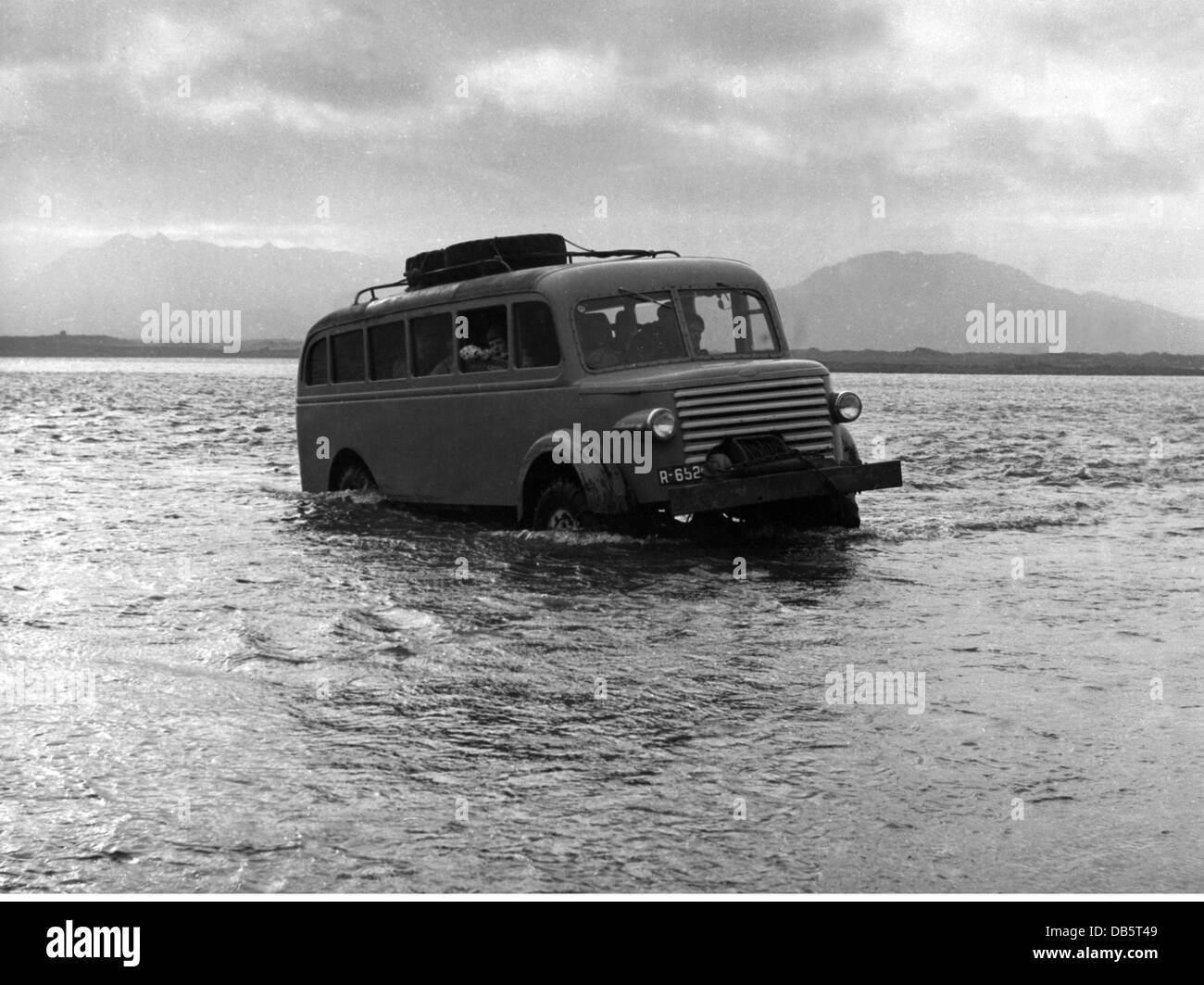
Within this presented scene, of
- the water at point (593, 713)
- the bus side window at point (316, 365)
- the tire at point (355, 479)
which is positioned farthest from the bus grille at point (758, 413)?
the bus side window at point (316, 365)

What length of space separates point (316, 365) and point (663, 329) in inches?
233

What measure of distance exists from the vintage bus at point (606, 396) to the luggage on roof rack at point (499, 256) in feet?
0.06

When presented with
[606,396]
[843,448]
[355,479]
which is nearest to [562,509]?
[606,396]

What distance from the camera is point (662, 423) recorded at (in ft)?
36.6

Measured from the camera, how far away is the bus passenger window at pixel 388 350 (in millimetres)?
14648

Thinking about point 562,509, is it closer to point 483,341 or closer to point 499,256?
point 483,341

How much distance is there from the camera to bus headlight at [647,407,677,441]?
11.1 metres

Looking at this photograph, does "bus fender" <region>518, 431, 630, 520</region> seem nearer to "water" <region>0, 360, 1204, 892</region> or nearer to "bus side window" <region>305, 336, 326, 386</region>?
"water" <region>0, 360, 1204, 892</region>

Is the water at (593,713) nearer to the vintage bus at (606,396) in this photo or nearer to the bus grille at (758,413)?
the vintage bus at (606,396)

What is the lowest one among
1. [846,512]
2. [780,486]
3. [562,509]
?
[846,512]

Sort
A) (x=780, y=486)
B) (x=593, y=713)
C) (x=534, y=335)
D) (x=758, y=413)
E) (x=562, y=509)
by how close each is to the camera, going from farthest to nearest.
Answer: (x=534, y=335), (x=562, y=509), (x=758, y=413), (x=780, y=486), (x=593, y=713)

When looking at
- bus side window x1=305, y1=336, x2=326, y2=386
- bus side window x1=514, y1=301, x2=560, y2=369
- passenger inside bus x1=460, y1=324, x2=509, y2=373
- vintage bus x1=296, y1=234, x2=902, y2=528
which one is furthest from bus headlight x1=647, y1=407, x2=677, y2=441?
bus side window x1=305, y1=336, x2=326, y2=386

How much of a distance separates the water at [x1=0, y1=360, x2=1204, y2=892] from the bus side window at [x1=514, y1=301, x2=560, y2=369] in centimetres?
157

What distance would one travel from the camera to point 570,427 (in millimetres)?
11891
